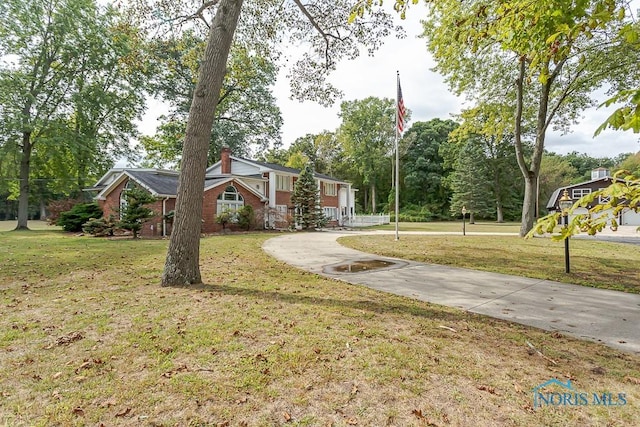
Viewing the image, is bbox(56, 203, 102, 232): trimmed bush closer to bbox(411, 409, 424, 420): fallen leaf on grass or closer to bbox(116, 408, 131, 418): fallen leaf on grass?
bbox(116, 408, 131, 418): fallen leaf on grass

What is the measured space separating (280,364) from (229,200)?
65.3 feet

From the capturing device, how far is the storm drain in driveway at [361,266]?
8250 millimetres

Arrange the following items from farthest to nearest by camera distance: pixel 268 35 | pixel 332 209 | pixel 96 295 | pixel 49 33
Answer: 1. pixel 332 209
2. pixel 49 33
3. pixel 268 35
4. pixel 96 295

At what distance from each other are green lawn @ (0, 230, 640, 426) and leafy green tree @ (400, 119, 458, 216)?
47674mm

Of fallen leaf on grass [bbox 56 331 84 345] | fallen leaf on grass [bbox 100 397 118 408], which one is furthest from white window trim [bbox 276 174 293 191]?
fallen leaf on grass [bbox 100 397 118 408]

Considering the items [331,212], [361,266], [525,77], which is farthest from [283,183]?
[361,266]

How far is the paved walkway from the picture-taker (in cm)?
438

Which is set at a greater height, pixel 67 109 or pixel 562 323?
pixel 67 109

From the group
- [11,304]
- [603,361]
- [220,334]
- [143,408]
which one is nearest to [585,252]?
[603,361]

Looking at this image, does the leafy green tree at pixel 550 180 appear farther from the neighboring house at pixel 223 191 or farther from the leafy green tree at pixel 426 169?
the neighboring house at pixel 223 191

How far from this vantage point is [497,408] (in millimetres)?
2518

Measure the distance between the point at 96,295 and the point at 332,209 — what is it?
2684cm

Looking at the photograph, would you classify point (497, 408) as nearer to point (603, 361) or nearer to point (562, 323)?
point (603, 361)

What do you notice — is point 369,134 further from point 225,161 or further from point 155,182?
point 155,182
